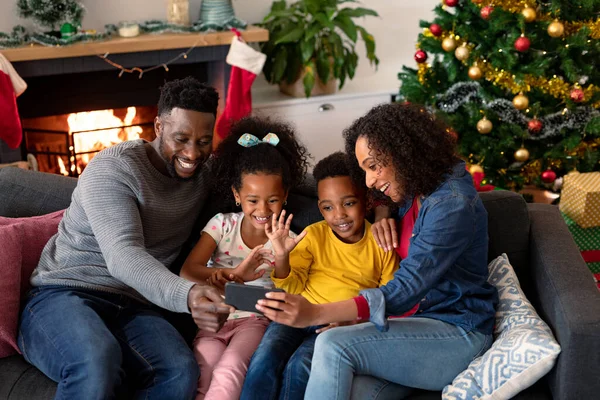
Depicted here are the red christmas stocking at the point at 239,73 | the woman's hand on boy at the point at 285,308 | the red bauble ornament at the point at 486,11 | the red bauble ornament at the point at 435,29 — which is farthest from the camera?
the red christmas stocking at the point at 239,73

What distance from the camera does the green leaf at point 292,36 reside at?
403 centimetres

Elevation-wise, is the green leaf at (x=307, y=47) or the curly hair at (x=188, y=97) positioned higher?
the green leaf at (x=307, y=47)

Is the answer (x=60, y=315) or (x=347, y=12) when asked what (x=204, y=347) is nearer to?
(x=60, y=315)

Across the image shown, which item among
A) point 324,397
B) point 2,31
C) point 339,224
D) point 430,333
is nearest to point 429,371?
point 430,333

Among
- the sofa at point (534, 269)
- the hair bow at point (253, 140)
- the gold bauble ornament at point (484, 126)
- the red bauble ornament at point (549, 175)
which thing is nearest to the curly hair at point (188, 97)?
the hair bow at point (253, 140)

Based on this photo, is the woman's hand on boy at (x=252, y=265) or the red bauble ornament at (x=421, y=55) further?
the red bauble ornament at (x=421, y=55)

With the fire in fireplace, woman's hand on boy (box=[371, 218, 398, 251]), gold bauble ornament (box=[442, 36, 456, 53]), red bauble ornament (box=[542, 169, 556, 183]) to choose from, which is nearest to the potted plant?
gold bauble ornament (box=[442, 36, 456, 53])

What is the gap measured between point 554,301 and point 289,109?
2.56 meters

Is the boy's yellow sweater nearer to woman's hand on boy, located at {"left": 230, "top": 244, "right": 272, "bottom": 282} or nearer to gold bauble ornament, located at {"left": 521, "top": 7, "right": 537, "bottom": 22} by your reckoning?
woman's hand on boy, located at {"left": 230, "top": 244, "right": 272, "bottom": 282}

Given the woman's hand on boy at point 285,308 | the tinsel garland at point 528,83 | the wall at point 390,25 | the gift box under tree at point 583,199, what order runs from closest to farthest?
the woman's hand on boy at point 285,308 → the gift box under tree at point 583,199 → the tinsel garland at point 528,83 → the wall at point 390,25

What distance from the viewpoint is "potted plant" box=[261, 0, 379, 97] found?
161 inches

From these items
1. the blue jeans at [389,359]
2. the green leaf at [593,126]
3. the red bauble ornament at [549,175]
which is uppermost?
the green leaf at [593,126]

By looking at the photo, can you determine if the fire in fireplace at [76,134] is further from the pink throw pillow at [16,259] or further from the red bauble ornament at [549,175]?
the red bauble ornament at [549,175]

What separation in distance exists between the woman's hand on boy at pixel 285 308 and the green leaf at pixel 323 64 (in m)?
2.60
